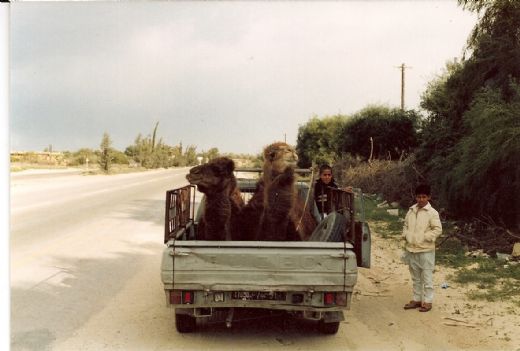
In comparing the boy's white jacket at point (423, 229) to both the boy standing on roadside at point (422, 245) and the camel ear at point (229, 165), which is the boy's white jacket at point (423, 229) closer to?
the boy standing on roadside at point (422, 245)

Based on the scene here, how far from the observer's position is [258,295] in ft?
17.5

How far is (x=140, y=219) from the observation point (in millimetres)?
16219

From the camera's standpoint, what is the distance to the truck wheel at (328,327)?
5.88m

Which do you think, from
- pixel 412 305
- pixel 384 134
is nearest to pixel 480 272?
pixel 412 305

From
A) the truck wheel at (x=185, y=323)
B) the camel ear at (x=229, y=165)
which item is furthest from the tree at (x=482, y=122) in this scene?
the truck wheel at (x=185, y=323)

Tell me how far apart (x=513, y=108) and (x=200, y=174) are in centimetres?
690

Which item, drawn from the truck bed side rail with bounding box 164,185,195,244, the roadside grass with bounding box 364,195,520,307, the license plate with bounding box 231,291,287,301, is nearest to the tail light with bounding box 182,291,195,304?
the license plate with bounding box 231,291,287,301

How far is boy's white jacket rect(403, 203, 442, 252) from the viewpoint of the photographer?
6875 millimetres

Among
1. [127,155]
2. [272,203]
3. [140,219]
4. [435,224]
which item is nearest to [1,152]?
[272,203]

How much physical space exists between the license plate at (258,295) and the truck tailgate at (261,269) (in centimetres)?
12

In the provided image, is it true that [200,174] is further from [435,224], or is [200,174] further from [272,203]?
[435,224]

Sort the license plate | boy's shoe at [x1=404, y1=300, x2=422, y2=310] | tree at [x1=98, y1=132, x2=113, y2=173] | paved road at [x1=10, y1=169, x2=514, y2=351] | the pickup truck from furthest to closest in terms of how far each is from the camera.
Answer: tree at [x1=98, y1=132, x2=113, y2=173], boy's shoe at [x1=404, y1=300, x2=422, y2=310], paved road at [x1=10, y1=169, x2=514, y2=351], the license plate, the pickup truck

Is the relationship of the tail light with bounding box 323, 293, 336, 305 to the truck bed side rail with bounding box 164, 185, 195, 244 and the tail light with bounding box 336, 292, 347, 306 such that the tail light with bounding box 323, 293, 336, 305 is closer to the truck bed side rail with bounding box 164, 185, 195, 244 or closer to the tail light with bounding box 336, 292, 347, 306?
the tail light with bounding box 336, 292, 347, 306

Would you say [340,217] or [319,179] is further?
[319,179]
